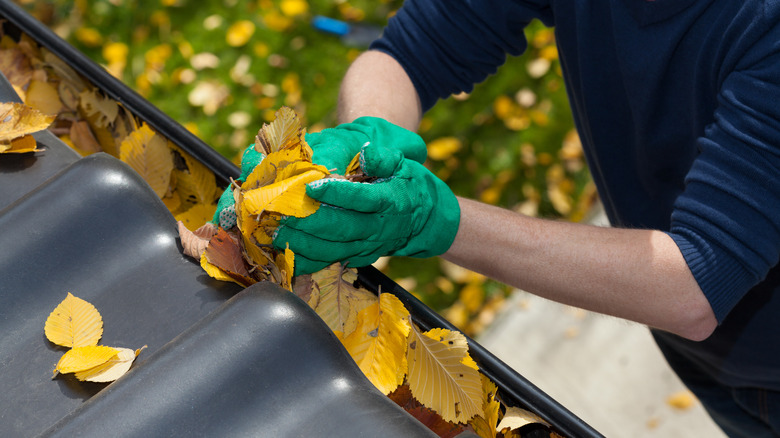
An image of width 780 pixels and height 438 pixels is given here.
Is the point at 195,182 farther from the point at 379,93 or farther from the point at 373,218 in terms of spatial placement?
the point at 379,93

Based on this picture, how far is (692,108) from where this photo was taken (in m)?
1.30

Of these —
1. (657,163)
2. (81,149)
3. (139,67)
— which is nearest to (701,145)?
(657,163)

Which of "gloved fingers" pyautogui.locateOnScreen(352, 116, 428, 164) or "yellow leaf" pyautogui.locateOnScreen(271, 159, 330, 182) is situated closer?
"yellow leaf" pyautogui.locateOnScreen(271, 159, 330, 182)

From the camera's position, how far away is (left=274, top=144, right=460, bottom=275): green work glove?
94cm

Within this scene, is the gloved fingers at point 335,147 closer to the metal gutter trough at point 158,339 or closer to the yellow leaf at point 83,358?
the metal gutter trough at point 158,339

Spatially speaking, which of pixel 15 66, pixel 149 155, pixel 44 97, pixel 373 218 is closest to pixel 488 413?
pixel 373 218

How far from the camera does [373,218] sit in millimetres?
1008

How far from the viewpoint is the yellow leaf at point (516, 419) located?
2.71 ft

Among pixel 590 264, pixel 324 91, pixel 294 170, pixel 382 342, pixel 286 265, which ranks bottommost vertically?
pixel 324 91

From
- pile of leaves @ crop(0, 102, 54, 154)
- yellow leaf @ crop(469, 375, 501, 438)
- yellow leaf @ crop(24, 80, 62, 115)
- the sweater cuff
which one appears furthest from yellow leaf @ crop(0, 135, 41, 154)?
the sweater cuff

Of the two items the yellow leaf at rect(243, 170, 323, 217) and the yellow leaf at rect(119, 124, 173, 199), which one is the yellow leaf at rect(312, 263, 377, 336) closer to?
the yellow leaf at rect(243, 170, 323, 217)

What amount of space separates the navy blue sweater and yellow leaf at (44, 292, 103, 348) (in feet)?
3.17

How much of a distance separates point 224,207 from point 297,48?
8.27ft

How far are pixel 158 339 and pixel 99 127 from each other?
0.65 meters
